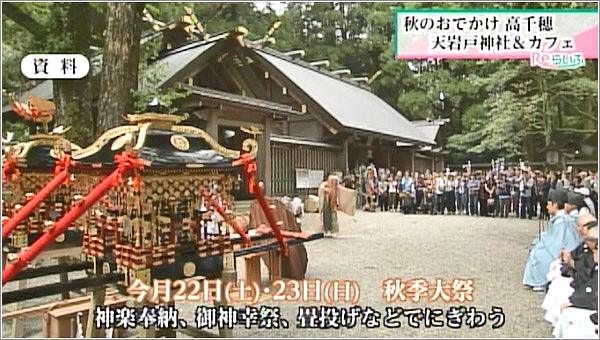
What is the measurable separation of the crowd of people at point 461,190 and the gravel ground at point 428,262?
0.04 m

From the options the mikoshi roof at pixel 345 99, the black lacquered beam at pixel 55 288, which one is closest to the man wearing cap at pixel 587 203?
the mikoshi roof at pixel 345 99

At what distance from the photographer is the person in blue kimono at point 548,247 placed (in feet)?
6.37

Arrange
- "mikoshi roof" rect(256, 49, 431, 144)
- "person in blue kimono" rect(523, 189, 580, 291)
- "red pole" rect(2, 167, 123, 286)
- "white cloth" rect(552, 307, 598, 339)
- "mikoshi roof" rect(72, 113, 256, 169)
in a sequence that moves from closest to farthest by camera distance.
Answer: "red pole" rect(2, 167, 123, 286) → "mikoshi roof" rect(72, 113, 256, 169) → "white cloth" rect(552, 307, 598, 339) → "person in blue kimono" rect(523, 189, 580, 291) → "mikoshi roof" rect(256, 49, 431, 144)

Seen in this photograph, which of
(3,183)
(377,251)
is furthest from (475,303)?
(3,183)

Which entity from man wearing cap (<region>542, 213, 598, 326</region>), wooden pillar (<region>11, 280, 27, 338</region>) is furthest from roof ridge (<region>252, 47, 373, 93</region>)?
wooden pillar (<region>11, 280, 27, 338</region>)

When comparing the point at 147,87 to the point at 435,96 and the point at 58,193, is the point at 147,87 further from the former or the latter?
the point at 435,96

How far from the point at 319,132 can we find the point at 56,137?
108 cm

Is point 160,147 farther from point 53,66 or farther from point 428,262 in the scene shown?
point 428,262

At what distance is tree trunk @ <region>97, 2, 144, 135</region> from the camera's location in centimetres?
211

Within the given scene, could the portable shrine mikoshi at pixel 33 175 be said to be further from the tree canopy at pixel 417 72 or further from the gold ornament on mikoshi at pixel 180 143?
the gold ornament on mikoshi at pixel 180 143

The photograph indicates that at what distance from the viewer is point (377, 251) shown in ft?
6.89

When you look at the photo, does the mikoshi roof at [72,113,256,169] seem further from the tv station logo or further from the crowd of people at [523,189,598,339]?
the crowd of people at [523,189,598,339]

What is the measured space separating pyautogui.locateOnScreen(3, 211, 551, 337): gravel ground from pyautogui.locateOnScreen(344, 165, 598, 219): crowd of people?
0.04 metres

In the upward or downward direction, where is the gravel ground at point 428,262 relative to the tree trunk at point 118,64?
downward
